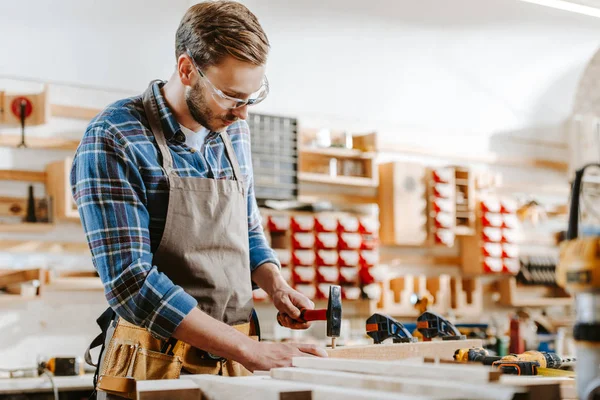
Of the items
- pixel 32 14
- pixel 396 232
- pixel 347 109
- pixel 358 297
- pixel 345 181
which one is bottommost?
pixel 358 297

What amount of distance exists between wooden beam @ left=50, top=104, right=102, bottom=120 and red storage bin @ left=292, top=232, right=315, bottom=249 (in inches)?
67.5

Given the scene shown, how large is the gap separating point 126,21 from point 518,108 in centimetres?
400

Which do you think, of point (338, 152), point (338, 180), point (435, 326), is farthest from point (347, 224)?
point (435, 326)

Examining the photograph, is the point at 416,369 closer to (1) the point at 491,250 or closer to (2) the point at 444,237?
(2) the point at 444,237

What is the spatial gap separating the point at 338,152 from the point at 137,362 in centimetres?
404

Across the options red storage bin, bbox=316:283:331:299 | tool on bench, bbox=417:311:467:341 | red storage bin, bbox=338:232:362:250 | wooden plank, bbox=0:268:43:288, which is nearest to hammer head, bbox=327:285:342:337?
tool on bench, bbox=417:311:467:341

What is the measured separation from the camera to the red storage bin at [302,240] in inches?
217

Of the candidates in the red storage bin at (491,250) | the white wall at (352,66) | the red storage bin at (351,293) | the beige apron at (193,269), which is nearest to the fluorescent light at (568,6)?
the white wall at (352,66)

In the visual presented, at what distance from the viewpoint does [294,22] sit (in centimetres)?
593

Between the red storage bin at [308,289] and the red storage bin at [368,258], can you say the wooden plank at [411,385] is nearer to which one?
the red storage bin at [308,289]

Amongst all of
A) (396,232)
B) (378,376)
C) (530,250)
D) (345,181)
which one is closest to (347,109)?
(345,181)

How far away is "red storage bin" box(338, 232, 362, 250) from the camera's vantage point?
5.71 metres

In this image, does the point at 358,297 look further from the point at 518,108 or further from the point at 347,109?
the point at 518,108

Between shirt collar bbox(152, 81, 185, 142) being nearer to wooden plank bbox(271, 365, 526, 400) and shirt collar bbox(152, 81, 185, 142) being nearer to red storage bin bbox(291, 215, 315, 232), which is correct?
wooden plank bbox(271, 365, 526, 400)
